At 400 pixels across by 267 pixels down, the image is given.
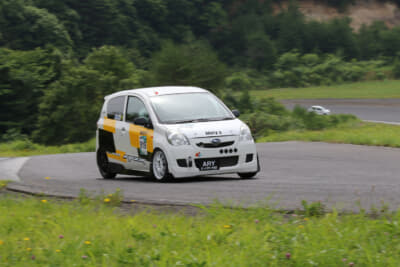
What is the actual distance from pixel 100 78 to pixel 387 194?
38635 millimetres

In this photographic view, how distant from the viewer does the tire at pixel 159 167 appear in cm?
1138

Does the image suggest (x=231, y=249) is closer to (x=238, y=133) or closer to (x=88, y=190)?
(x=88, y=190)

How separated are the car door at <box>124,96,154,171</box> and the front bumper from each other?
2.31 ft

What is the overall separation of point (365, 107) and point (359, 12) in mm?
67555

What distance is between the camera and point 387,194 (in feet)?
28.1

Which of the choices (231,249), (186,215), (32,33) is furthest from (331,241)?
(32,33)

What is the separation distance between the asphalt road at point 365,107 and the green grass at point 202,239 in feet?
93.2

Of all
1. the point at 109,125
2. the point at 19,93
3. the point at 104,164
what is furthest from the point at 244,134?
the point at 19,93

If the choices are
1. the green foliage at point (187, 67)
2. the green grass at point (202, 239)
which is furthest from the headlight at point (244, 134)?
the green foliage at point (187, 67)

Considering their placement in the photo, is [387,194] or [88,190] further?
[88,190]

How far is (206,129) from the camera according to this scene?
11.3 m

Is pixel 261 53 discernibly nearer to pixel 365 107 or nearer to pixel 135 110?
pixel 365 107

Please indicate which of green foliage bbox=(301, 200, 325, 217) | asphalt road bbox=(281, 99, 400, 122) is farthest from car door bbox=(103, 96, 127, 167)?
asphalt road bbox=(281, 99, 400, 122)

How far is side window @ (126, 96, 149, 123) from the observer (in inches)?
482
